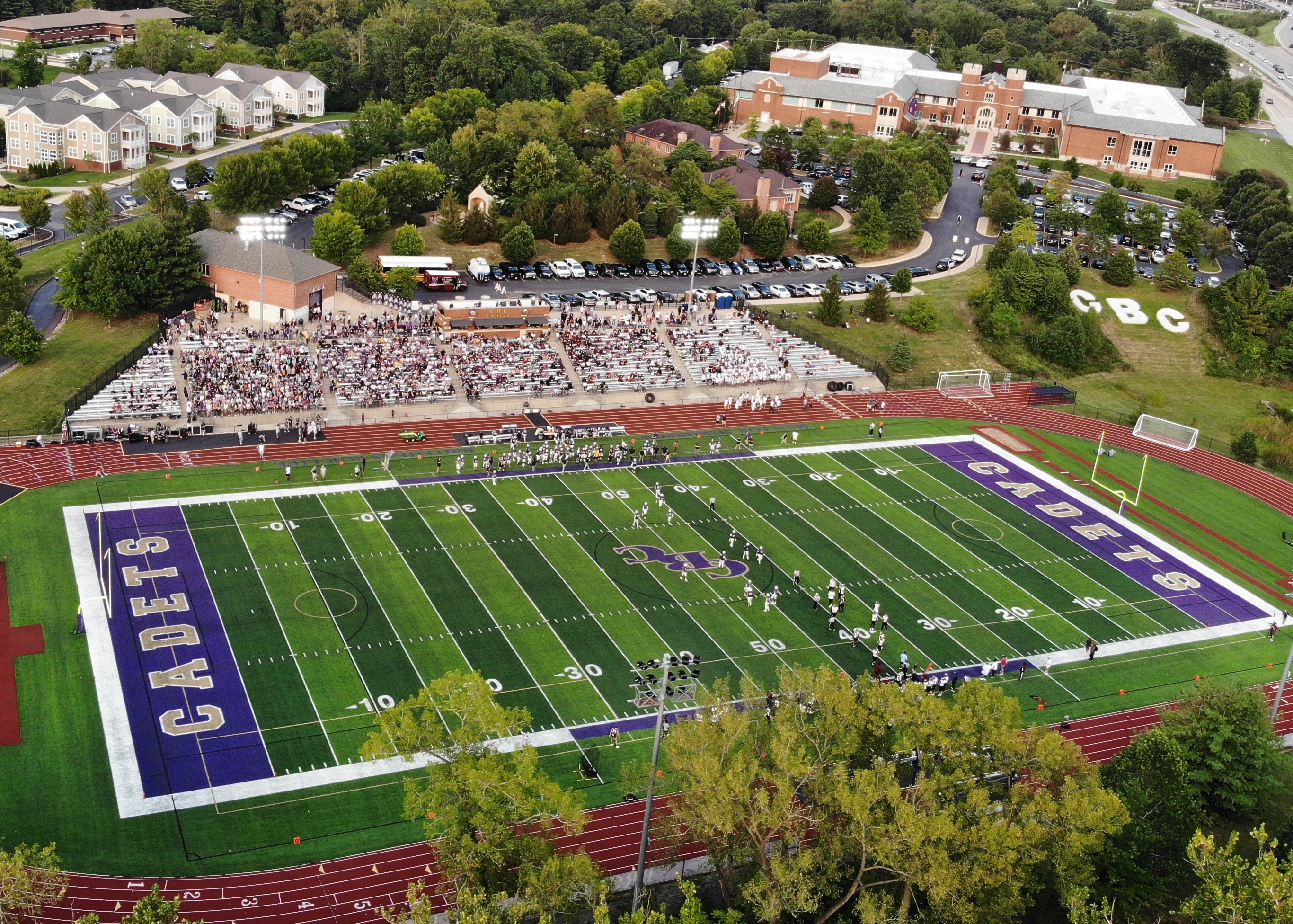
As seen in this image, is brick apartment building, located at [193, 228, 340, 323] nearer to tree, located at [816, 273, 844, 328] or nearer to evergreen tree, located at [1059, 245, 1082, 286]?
tree, located at [816, 273, 844, 328]

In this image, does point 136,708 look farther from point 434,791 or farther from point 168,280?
point 168,280

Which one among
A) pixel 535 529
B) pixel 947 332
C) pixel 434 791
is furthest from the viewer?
pixel 947 332

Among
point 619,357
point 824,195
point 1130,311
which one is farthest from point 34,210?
point 1130,311

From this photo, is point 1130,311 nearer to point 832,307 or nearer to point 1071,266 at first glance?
point 1071,266

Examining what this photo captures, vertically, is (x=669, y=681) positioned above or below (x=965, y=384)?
above

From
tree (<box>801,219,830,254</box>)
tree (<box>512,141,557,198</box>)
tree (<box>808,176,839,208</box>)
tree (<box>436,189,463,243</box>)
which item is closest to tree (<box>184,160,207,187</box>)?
tree (<box>436,189,463,243</box>)

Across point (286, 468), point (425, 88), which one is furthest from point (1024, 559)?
point (425, 88)
